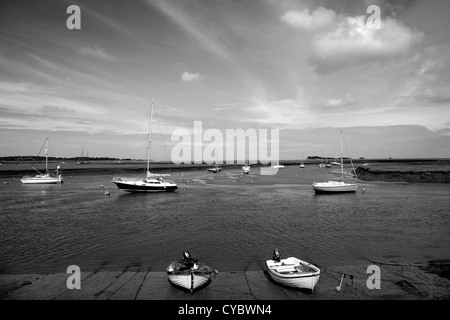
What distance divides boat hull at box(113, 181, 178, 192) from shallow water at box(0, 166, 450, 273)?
1150cm

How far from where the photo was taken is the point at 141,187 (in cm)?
6059

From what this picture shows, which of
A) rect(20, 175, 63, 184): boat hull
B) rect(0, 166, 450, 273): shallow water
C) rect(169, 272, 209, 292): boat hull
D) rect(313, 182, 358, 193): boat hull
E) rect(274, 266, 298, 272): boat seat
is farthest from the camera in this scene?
rect(20, 175, 63, 184): boat hull

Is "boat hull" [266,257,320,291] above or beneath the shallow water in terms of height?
above

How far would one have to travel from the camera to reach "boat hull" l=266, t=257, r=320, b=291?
14523mm

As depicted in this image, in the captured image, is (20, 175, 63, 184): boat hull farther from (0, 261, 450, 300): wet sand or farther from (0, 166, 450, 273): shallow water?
(0, 261, 450, 300): wet sand

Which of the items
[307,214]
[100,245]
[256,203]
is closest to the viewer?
[100,245]

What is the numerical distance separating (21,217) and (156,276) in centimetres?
2917

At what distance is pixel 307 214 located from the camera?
38344mm

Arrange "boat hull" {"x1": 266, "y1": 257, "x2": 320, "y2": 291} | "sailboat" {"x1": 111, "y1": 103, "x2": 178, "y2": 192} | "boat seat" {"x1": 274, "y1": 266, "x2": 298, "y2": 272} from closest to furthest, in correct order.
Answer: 1. "boat hull" {"x1": 266, "y1": 257, "x2": 320, "y2": 291}
2. "boat seat" {"x1": 274, "y1": 266, "x2": 298, "y2": 272}
3. "sailboat" {"x1": 111, "y1": 103, "x2": 178, "y2": 192}

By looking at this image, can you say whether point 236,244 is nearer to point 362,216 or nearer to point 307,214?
point 307,214

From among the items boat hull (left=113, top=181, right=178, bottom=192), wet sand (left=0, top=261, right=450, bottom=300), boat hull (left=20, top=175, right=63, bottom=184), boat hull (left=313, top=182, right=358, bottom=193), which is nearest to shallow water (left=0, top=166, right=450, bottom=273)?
wet sand (left=0, top=261, right=450, bottom=300)

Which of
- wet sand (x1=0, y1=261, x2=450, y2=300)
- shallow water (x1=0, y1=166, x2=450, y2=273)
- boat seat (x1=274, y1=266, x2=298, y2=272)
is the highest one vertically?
boat seat (x1=274, y1=266, x2=298, y2=272)

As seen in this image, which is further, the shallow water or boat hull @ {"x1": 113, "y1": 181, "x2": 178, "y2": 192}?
boat hull @ {"x1": 113, "y1": 181, "x2": 178, "y2": 192}
